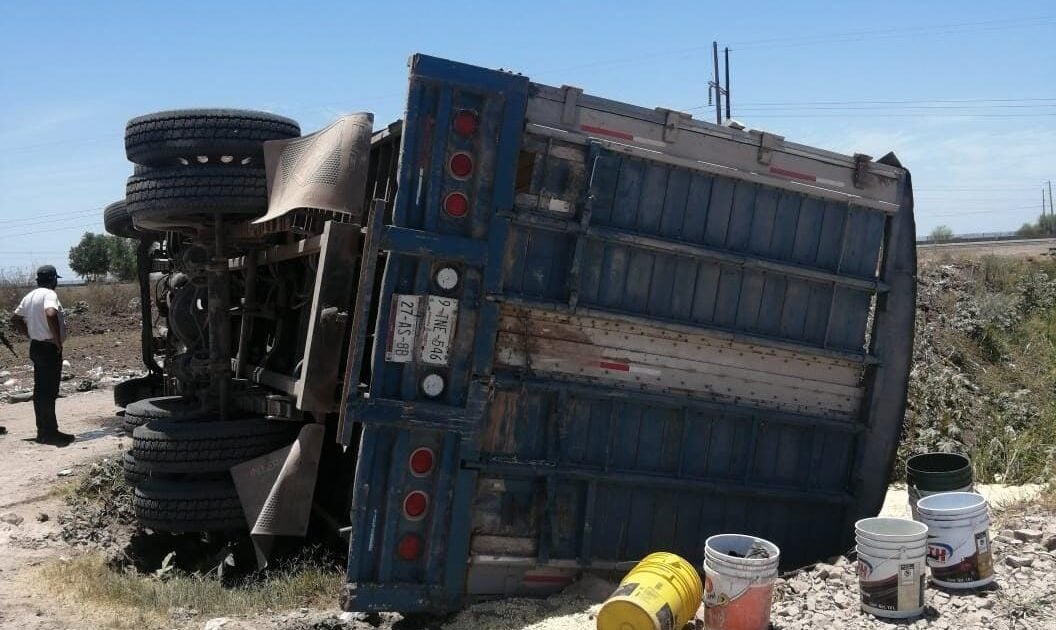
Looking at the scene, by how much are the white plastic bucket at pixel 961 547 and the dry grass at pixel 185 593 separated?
3.11 m

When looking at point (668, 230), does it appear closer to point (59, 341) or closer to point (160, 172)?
point (160, 172)

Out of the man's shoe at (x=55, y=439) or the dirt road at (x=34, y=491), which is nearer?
the dirt road at (x=34, y=491)

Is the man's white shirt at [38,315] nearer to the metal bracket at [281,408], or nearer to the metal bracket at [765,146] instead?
the metal bracket at [281,408]

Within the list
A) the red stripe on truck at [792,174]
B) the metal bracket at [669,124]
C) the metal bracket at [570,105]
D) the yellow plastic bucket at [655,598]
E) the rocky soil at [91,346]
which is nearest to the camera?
the yellow plastic bucket at [655,598]

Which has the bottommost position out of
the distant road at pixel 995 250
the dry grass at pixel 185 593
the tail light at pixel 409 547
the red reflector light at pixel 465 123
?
the dry grass at pixel 185 593

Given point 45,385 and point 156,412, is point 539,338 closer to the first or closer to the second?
point 156,412

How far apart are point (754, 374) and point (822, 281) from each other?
0.67m

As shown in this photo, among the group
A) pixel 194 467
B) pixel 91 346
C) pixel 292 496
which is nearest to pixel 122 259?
pixel 91 346

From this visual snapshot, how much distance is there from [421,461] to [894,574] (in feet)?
7.41

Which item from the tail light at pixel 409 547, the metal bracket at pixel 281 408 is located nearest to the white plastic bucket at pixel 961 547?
the tail light at pixel 409 547

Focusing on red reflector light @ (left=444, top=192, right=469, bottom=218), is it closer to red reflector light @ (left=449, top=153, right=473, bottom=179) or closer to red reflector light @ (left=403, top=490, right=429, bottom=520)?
red reflector light @ (left=449, top=153, right=473, bottom=179)

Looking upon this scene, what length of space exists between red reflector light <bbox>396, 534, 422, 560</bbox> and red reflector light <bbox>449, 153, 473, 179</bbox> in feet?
5.98

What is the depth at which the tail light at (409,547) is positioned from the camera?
4.67 m

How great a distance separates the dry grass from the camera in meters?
5.07
